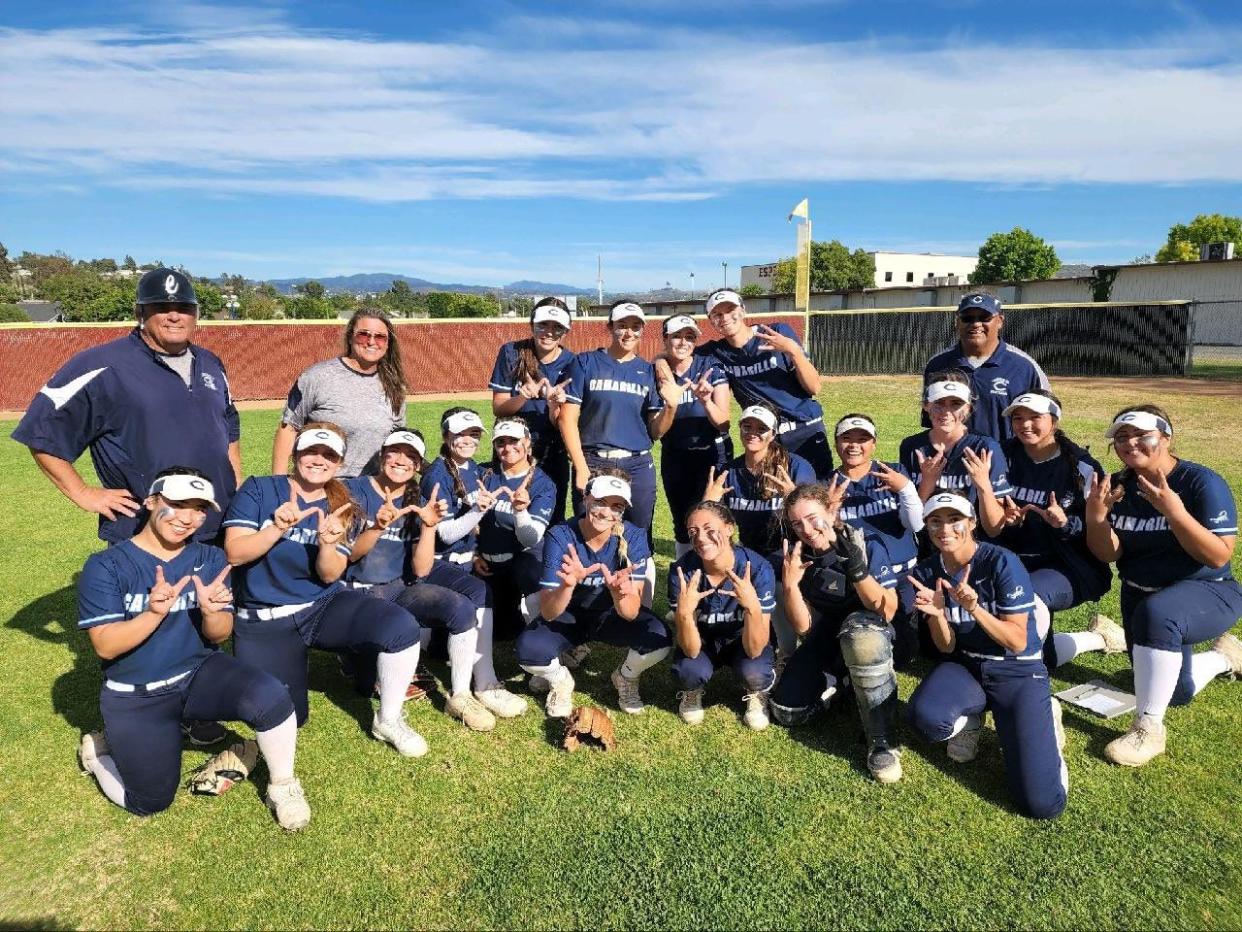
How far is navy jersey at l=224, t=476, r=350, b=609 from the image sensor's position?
404cm

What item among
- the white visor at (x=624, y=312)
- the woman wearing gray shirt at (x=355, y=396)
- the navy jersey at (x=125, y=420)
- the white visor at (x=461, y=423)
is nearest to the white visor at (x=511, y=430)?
the white visor at (x=461, y=423)

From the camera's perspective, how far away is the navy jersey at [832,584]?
14.4ft

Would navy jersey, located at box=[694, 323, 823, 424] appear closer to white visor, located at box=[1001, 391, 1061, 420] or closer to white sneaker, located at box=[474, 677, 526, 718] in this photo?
white visor, located at box=[1001, 391, 1061, 420]

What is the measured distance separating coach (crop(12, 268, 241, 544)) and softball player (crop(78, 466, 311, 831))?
542mm

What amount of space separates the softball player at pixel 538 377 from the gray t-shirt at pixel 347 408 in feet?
2.52

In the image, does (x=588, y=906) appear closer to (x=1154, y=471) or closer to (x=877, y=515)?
(x=877, y=515)

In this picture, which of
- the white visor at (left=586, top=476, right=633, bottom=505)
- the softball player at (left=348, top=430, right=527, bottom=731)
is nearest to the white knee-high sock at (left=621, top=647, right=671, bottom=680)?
the softball player at (left=348, top=430, right=527, bottom=731)

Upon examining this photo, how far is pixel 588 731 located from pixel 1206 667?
3.40 meters

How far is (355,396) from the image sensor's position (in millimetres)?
4695

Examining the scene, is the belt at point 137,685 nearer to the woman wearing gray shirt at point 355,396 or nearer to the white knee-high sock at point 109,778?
the white knee-high sock at point 109,778

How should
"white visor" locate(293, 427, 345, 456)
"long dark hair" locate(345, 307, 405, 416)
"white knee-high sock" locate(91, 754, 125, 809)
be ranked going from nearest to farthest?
"white knee-high sock" locate(91, 754, 125, 809) < "white visor" locate(293, 427, 345, 456) < "long dark hair" locate(345, 307, 405, 416)

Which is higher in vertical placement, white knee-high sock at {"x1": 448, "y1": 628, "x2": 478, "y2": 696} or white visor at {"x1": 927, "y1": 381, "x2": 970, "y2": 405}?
white visor at {"x1": 927, "y1": 381, "x2": 970, "y2": 405}

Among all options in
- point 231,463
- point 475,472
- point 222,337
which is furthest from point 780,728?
point 222,337

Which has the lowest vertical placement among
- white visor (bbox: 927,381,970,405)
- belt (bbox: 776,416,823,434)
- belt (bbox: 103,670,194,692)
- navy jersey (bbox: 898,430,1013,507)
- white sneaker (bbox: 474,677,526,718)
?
white sneaker (bbox: 474,677,526,718)
